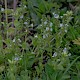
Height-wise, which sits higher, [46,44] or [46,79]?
[46,44]

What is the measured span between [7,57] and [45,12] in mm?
746

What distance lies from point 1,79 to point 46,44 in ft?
1.23

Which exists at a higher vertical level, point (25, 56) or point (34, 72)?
point (25, 56)

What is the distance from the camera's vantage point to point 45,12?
2.88m

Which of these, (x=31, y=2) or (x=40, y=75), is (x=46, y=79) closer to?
(x=40, y=75)

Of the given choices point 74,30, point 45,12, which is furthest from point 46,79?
point 45,12

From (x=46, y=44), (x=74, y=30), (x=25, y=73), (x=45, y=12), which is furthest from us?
(x=45, y=12)

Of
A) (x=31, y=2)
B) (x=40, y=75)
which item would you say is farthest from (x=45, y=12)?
(x=40, y=75)

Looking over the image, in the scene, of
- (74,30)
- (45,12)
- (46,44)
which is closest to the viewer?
(46,44)

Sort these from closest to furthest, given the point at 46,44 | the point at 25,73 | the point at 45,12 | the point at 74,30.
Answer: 1. the point at 25,73
2. the point at 46,44
3. the point at 74,30
4. the point at 45,12

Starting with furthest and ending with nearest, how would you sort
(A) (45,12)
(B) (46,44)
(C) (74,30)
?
(A) (45,12), (C) (74,30), (B) (46,44)

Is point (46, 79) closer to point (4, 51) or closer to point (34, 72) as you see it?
point (34, 72)

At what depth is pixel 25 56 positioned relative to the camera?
87.7 inches

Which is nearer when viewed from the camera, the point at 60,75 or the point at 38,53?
the point at 60,75
